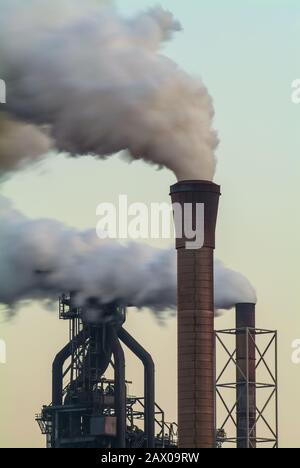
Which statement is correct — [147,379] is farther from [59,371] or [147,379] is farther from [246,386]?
[246,386]

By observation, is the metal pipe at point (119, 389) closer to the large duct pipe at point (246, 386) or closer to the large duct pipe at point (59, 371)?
A: the large duct pipe at point (59, 371)

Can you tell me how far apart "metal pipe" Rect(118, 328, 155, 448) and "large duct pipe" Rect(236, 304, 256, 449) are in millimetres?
4723

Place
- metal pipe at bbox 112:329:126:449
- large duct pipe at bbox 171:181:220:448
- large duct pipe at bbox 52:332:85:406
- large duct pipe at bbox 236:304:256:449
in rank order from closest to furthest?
large duct pipe at bbox 171:181:220:448 → metal pipe at bbox 112:329:126:449 → large duct pipe at bbox 52:332:85:406 → large duct pipe at bbox 236:304:256:449

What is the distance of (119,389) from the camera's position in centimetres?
10212

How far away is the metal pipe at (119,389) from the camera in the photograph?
10107 cm

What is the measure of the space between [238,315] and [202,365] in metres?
11.1

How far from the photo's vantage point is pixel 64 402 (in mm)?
103250

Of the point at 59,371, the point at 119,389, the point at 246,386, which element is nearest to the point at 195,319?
the point at 119,389

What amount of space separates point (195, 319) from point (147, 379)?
9.06 meters

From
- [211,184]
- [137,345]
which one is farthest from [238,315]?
[211,184]

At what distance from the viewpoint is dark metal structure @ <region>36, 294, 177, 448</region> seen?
333 feet

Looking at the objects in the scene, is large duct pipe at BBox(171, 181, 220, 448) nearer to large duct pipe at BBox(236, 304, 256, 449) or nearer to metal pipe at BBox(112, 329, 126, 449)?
metal pipe at BBox(112, 329, 126, 449)
